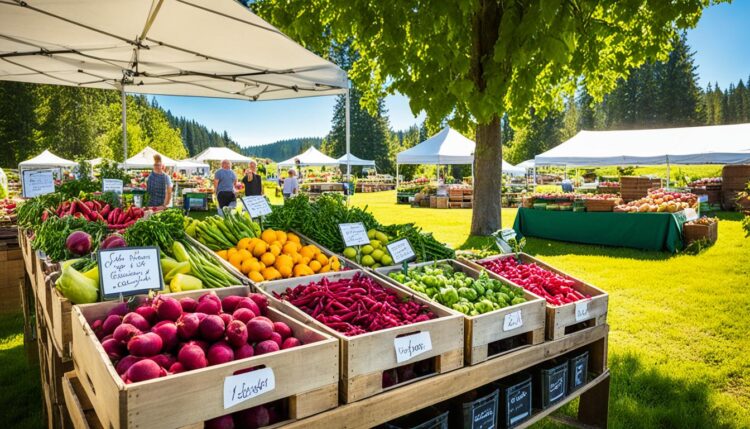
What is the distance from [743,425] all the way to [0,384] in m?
5.51

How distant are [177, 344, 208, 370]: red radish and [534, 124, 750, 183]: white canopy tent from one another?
44.0ft

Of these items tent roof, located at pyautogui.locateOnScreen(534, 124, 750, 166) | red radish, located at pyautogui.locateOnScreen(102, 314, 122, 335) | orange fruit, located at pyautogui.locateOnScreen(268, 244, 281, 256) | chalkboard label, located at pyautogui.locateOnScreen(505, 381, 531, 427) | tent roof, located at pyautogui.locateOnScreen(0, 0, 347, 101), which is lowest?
chalkboard label, located at pyautogui.locateOnScreen(505, 381, 531, 427)

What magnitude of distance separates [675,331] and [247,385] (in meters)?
4.98

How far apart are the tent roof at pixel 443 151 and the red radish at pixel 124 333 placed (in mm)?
16256

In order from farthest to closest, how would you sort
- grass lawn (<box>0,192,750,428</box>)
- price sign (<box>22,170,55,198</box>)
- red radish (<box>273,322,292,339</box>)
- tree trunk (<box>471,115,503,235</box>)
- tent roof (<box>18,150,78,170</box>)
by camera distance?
tent roof (<box>18,150,78,170</box>), tree trunk (<box>471,115,503,235</box>), price sign (<box>22,170,55,198</box>), grass lawn (<box>0,192,750,428</box>), red radish (<box>273,322,292,339</box>)

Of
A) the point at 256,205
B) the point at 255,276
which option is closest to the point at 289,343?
the point at 255,276

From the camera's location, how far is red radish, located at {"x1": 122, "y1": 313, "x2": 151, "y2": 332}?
5.78 feet

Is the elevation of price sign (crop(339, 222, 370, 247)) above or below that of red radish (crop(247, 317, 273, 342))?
above

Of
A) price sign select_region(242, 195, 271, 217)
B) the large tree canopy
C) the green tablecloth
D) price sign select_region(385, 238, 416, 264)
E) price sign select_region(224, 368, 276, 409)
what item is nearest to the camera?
price sign select_region(224, 368, 276, 409)

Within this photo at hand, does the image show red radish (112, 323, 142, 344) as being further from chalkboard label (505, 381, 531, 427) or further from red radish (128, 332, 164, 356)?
chalkboard label (505, 381, 531, 427)

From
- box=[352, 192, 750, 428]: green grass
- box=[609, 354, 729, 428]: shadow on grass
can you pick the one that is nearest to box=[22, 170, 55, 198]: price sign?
box=[352, 192, 750, 428]: green grass

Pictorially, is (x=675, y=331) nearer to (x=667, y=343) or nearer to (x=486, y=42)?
(x=667, y=343)

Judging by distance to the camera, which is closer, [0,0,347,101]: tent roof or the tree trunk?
[0,0,347,101]: tent roof

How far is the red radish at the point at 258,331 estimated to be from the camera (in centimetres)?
178
